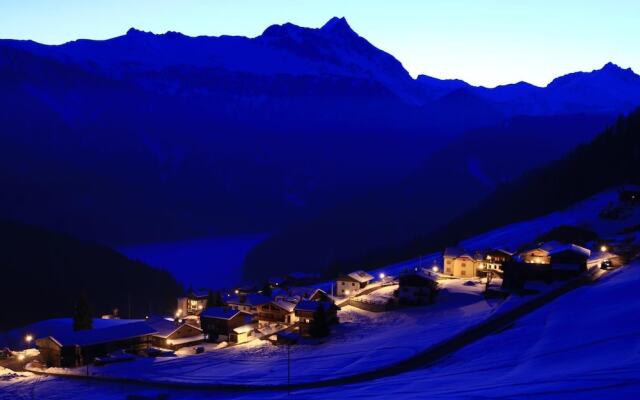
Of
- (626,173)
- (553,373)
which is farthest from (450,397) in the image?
(626,173)

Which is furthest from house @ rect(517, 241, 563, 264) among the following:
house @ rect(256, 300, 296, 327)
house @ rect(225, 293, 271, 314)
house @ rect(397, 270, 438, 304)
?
house @ rect(225, 293, 271, 314)

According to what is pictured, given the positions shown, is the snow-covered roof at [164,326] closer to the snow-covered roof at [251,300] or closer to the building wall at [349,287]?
the snow-covered roof at [251,300]

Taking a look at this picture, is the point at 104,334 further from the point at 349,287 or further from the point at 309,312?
the point at 349,287

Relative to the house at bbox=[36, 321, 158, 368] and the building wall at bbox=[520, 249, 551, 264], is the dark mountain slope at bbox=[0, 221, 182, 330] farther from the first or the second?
the building wall at bbox=[520, 249, 551, 264]

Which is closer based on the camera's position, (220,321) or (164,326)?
(220,321)

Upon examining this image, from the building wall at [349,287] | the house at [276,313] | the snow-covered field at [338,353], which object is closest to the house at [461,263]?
the building wall at [349,287]

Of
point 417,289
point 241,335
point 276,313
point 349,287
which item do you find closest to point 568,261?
point 417,289
